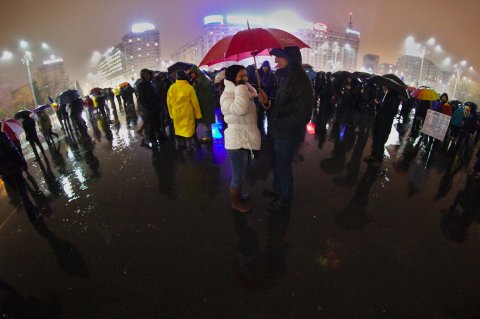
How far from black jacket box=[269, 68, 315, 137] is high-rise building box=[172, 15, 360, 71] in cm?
11446

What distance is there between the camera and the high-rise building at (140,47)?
149875 millimetres

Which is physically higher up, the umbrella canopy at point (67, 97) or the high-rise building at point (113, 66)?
the umbrella canopy at point (67, 97)

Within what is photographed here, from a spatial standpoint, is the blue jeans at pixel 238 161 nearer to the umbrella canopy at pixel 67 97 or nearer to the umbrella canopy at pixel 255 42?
the umbrella canopy at pixel 255 42

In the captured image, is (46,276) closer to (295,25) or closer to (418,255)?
(418,255)

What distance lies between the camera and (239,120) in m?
3.97

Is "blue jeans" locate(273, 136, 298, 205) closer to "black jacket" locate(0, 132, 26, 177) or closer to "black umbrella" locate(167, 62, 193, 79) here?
"black jacket" locate(0, 132, 26, 177)

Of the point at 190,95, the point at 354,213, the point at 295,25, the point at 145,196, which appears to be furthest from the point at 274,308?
the point at 295,25

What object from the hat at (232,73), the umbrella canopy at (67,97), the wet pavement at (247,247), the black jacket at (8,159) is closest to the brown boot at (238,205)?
the wet pavement at (247,247)

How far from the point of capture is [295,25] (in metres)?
132

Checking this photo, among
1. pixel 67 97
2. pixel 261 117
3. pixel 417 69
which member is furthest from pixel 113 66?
pixel 261 117

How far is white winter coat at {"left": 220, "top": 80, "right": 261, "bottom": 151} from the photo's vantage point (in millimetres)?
3705

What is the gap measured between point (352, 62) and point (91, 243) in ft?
546

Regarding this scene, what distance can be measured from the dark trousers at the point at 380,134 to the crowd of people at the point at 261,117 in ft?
0.08

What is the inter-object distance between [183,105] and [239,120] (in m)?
3.76
